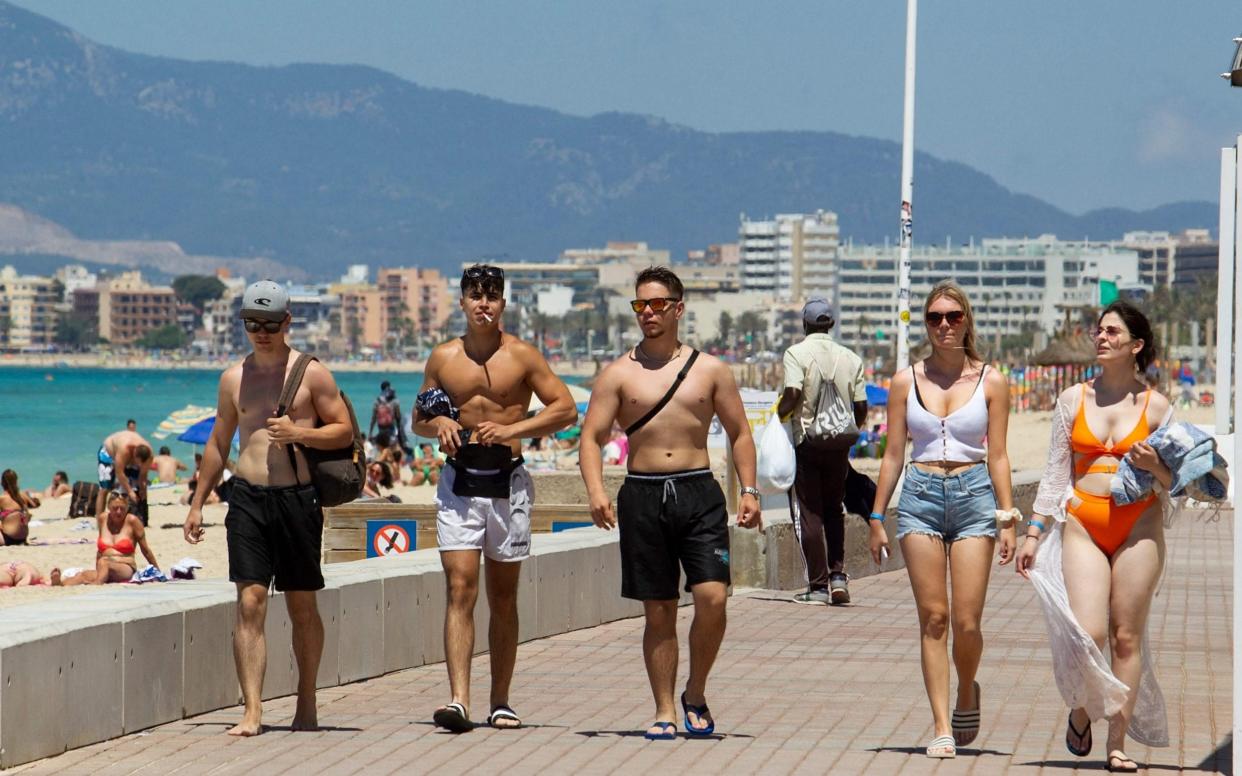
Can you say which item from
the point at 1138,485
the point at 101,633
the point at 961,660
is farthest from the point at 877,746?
the point at 101,633

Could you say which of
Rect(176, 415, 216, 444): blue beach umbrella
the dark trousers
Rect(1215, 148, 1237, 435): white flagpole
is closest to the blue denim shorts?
Rect(1215, 148, 1237, 435): white flagpole

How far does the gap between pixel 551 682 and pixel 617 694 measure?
1.58ft

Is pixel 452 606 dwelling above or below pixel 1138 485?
below

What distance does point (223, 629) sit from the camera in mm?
7883

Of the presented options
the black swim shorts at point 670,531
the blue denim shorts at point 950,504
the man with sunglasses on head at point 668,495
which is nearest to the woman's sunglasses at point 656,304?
the man with sunglasses on head at point 668,495

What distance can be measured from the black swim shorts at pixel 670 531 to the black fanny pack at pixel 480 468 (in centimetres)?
52

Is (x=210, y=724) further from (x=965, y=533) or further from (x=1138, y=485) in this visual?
(x=1138, y=485)

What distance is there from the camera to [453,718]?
720 centimetres

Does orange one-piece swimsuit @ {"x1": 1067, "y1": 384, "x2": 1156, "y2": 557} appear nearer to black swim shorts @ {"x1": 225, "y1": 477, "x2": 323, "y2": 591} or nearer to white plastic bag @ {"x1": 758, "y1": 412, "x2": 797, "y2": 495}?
black swim shorts @ {"x1": 225, "y1": 477, "x2": 323, "y2": 591}

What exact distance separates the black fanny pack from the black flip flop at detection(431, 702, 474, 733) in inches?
30.2

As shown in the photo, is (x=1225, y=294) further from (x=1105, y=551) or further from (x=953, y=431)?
(x=1105, y=551)

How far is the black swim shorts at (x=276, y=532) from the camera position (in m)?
7.25

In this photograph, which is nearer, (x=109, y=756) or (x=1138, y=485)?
(x=1138, y=485)

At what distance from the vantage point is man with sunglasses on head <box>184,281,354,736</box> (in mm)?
7238
